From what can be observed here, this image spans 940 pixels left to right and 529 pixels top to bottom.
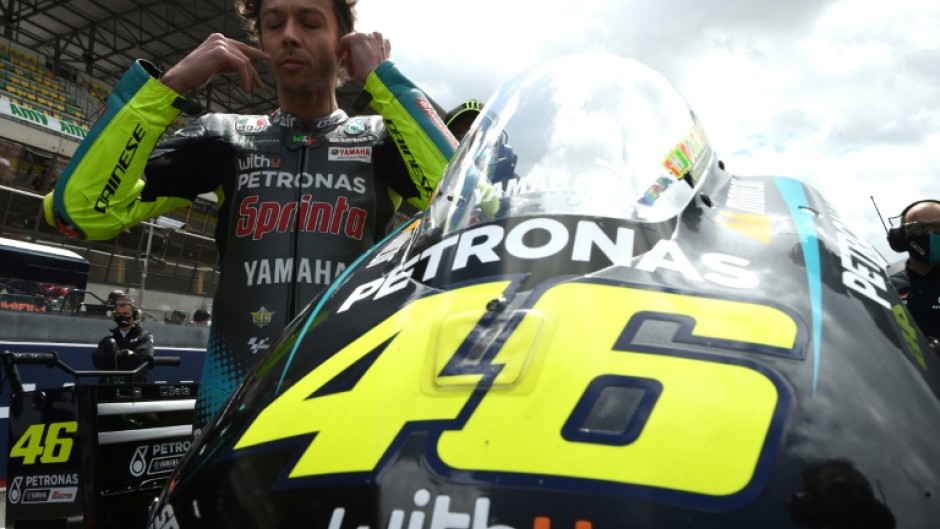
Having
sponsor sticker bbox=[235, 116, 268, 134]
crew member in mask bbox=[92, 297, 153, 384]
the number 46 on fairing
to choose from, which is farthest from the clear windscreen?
crew member in mask bbox=[92, 297, 153, 384]

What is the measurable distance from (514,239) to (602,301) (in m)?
0.20

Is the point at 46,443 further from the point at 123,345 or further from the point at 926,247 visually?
the point at 123,345

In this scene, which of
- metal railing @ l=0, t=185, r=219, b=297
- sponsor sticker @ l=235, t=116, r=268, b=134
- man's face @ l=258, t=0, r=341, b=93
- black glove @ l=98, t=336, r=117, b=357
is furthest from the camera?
metal railing @ l=0, t=185, r=219, b=297

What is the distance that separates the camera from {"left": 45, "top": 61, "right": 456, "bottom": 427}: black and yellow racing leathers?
1986mm

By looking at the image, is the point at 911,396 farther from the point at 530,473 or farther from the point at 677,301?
the point at 530,473

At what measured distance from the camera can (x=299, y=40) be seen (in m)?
2.09

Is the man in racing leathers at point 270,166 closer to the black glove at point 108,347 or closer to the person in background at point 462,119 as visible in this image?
the person in background at point 462,119

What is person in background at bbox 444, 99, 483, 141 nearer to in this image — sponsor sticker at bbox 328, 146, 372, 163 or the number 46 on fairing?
sponsor sticker at bbox 328, 146, 372, 163

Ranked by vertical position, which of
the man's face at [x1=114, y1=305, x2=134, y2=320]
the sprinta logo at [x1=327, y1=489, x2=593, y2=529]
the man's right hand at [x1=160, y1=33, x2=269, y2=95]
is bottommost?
the man's face at [x1=114, y1=305, x2=134, y2=320]

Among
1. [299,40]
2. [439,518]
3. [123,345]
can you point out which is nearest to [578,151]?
[439,518]

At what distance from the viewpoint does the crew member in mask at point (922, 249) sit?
339 cm

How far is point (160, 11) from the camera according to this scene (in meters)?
23.6

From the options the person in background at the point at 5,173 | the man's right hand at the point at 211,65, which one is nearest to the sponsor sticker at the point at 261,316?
the man's right hand at the point at 211,65

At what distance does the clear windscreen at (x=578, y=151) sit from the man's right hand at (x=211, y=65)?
2.85 ft
